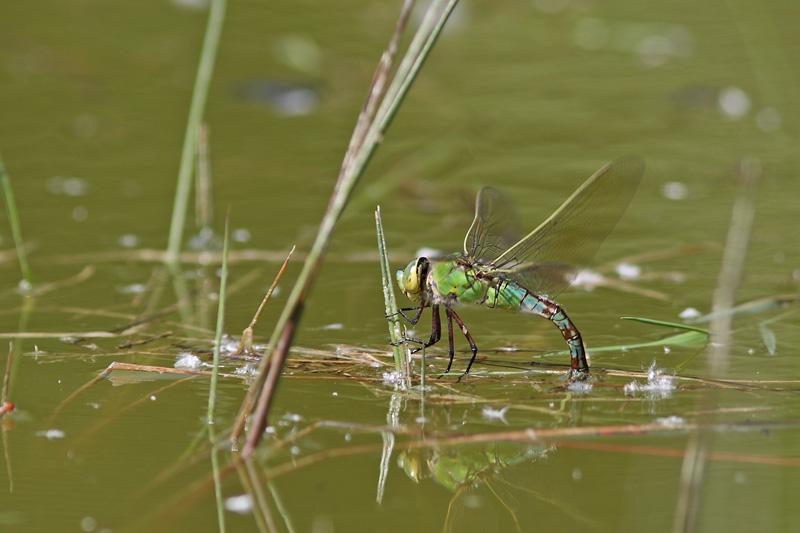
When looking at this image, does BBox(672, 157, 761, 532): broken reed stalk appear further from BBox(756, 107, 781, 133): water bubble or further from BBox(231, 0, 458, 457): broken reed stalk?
BBox(231, 0, 458, 457): broken reed stalk

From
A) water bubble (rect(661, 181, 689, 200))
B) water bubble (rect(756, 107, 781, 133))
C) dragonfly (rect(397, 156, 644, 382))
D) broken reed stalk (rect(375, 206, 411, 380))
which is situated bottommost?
broken reed stalk (rect(375, 206, 411, 380))

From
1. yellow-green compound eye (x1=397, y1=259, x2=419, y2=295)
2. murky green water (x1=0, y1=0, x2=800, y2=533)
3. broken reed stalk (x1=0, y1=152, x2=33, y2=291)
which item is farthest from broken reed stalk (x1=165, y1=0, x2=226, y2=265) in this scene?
yellow-green compound eye (x1=397, y1=259, x2=419, y2=295)

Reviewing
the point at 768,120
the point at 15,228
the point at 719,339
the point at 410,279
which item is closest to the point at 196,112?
the point at 15,228

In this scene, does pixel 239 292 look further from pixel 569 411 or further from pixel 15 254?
pixel 569 411

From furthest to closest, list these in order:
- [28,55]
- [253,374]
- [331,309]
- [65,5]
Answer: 1. [65,5]
2. [28,55]
3. [331,309]
4. [253,374]

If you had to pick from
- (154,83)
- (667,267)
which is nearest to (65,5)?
(154,83)

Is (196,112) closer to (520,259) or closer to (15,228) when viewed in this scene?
(15,228)
